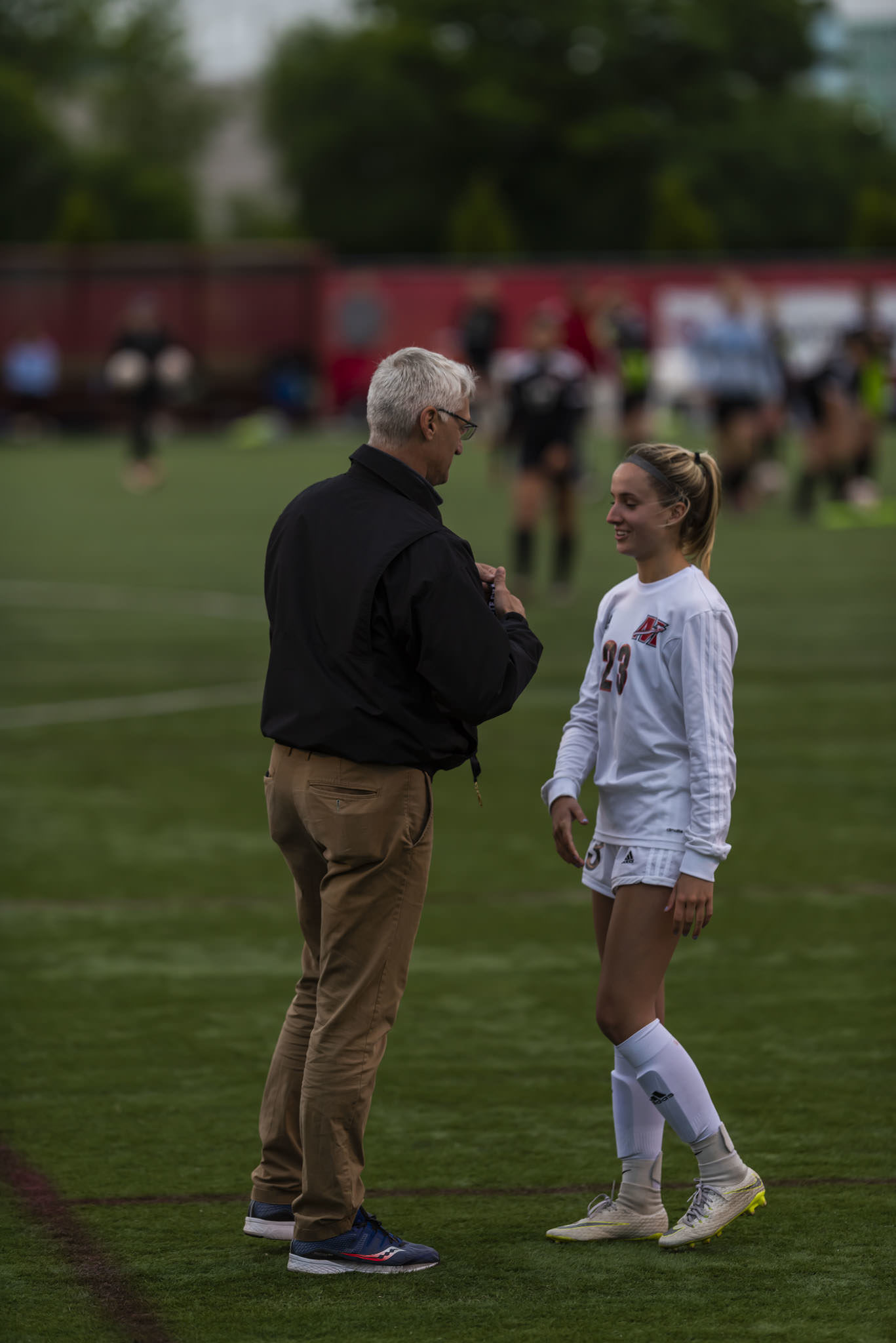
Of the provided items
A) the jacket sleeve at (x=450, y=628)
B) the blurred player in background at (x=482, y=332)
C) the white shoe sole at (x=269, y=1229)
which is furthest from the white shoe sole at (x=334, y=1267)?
the blurred player in background at (x=482, y=332)

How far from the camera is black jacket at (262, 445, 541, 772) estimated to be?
424 centimetres

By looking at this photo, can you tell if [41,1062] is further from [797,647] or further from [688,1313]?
[797,647]

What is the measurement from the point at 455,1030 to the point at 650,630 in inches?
86.6

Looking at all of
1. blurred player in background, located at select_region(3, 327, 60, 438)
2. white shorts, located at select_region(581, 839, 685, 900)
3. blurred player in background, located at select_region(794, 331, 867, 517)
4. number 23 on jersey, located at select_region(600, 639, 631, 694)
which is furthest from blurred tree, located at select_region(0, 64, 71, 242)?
white shorts, located at select_region(581, 839, 685, 900)

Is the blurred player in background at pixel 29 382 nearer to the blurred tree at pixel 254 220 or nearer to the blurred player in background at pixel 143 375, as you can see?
the blurred player in background at pixel 143 375

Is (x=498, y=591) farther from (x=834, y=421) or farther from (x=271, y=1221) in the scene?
(x=834, y=421)

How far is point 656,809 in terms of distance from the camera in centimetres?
449

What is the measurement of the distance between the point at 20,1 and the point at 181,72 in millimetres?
14795

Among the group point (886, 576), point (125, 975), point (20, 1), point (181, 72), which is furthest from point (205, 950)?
point (181, 72)

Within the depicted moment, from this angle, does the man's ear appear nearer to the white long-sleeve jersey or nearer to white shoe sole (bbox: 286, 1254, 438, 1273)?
the white long-sleeve jersey

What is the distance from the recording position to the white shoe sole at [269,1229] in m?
4.67

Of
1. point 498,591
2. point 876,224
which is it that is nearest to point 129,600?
point 498,591

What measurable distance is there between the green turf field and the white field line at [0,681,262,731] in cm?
3

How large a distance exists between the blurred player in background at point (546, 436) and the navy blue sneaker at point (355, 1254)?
1202cm
